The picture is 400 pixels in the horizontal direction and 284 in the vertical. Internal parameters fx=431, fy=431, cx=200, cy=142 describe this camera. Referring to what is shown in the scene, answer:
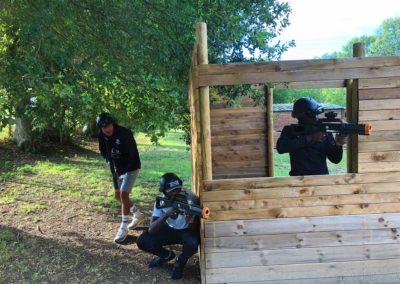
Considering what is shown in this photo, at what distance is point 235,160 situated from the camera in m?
7.59

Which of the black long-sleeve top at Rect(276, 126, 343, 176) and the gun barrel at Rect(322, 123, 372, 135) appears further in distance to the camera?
the black long-sleeve top at Rect(276, 126, 343, 176)

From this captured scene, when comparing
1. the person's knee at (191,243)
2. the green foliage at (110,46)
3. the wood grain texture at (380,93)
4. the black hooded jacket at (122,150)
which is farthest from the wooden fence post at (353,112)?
the black hooded jacket at (122,150)

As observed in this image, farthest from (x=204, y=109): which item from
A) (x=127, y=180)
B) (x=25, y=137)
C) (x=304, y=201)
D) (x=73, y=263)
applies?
(x=25, y=137)

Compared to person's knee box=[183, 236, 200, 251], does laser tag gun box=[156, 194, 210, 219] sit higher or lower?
higher

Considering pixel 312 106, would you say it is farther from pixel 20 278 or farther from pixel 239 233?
pixel 20 278

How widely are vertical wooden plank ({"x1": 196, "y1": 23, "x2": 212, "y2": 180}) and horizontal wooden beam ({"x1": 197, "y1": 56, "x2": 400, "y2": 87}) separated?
0.34ft

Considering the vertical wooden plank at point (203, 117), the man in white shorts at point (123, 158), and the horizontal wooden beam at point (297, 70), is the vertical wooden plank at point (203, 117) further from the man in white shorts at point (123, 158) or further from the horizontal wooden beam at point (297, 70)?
the man in white shorts at point (123, 158)

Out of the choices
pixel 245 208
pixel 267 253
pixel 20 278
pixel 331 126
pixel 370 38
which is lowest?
pixel 20 278

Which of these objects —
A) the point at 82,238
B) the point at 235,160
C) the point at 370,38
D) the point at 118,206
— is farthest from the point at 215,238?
the point at 370,38

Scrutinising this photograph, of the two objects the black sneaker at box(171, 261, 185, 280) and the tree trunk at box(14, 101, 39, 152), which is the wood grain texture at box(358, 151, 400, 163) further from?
the tree trunk at box(14, 101, 39, 152)

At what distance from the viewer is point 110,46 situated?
5.45 metres

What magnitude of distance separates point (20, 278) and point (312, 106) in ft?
12.2

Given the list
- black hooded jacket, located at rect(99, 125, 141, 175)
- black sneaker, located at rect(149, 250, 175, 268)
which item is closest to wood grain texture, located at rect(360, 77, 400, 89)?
black sneaker, located at rect(149, 250, 175, 268)

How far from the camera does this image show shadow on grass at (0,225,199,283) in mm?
4828
